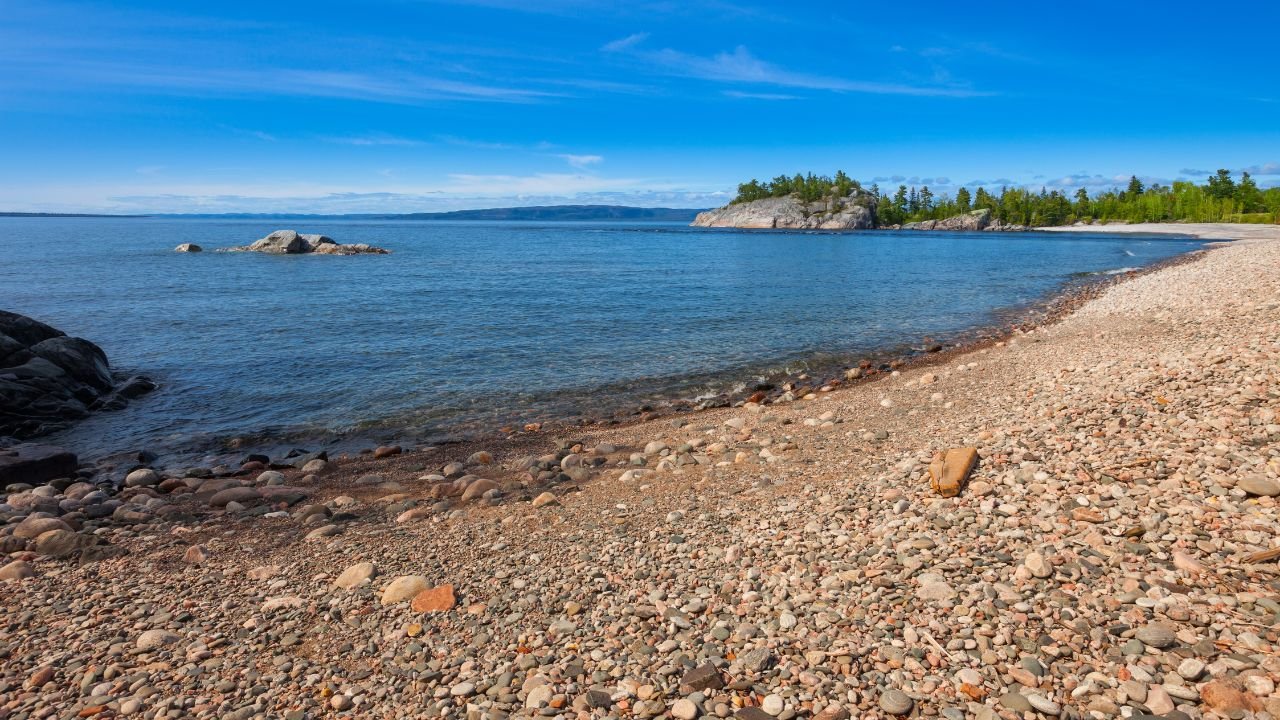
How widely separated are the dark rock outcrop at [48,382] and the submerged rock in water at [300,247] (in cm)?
6636

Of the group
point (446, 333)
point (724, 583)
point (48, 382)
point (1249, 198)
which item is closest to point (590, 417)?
point (724, 583)

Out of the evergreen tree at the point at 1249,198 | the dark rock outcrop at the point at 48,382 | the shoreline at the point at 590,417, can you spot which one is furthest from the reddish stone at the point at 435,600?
the evergreen tree at the point at 1249,198

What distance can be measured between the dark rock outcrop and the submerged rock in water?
66.4 m

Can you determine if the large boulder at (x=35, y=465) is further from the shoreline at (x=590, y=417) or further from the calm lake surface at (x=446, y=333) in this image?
the calm lake surface at (x=446, y=333)

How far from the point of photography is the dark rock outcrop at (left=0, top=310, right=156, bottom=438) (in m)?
16.1

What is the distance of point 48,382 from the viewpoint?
17578 millimetres

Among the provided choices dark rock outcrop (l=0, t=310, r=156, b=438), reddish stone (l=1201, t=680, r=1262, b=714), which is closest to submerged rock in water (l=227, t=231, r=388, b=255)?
dark rock outcrop (l=0, t=310, r=156, b=438)

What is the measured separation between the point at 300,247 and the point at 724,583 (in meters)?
90.0

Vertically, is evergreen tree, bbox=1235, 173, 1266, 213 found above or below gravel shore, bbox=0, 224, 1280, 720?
above

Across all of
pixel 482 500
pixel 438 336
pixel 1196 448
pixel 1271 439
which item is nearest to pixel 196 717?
pixel 482 500

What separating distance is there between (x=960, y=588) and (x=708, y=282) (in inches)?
1776

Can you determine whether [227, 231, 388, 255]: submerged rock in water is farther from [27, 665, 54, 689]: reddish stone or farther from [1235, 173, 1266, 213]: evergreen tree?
[1235, 173, 1266, 213]: evergreen tree

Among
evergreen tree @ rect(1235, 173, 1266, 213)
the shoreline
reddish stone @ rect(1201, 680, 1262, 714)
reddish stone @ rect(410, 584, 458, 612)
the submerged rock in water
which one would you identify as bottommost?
the shoreline

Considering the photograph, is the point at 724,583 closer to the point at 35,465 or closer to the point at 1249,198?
the point at 35,465
